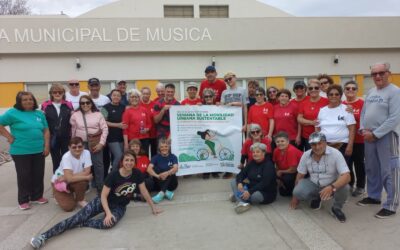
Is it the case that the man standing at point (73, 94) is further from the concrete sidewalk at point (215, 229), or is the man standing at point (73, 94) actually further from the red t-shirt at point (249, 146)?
the red t-shirt at point (249, 146)

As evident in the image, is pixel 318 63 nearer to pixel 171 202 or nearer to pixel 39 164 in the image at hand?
pixel 171 202

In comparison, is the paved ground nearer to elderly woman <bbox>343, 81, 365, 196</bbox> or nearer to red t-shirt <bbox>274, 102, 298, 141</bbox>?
elderly woman <bbox>343, 81, 365, 196</bbox>

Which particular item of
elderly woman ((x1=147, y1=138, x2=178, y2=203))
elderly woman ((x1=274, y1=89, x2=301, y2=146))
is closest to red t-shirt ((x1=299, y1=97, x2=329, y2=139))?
elderly woman ((x1=274, y1=89, x2=301, y2=146))

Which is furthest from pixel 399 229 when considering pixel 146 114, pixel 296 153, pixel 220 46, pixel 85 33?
pixel 85 33

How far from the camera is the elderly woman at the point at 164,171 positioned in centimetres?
506

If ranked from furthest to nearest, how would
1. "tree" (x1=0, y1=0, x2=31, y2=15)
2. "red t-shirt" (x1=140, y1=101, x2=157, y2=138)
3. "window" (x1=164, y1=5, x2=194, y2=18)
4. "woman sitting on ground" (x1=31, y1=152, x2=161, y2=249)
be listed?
1. "tree" (x1=0, y1=0, x2=31, y2=15)
2. "window" (x1=164, y1=5, x2=194, y2=18)
3. "red t-shirt" (x1=140, y1=101, x2=157, y2=138)
4. "woman sitting on ground" (x1=31, y1=152, x2=161, y2=249)

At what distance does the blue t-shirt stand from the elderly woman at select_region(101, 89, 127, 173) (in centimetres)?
74

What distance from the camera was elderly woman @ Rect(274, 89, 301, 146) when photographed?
5211mm

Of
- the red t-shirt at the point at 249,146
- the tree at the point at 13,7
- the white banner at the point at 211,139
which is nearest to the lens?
the red t-shirt at the point at 249,146

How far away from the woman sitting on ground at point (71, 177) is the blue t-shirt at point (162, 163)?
1.08 meters

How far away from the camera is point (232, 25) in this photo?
12.7 meters

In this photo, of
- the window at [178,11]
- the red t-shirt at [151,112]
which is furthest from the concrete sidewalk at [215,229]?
the window at [178,11]

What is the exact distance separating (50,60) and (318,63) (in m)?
11.2

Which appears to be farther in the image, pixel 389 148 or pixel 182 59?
pixel 182 59
